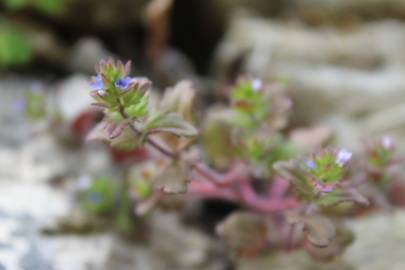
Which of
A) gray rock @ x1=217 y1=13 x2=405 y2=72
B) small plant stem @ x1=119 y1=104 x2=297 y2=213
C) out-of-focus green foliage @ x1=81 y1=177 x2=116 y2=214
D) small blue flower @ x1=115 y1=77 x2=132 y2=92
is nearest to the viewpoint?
small blue flower @ x1=115 y1=77 x2=132 y2=92

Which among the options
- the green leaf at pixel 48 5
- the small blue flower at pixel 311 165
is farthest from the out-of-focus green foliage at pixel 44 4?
the small blue flower at pixel 311 165

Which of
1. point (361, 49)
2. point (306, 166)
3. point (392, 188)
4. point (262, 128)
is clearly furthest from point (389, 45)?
point (306, 166)

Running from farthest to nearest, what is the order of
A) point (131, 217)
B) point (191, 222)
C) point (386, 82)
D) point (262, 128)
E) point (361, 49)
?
point (361, 49), point (386, 82), point (191, 222), point (131, 217), point (262, 128)

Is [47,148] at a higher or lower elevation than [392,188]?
higher

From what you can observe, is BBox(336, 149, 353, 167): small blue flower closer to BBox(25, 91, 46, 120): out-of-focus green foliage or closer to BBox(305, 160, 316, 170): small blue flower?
BBox(305, 160, 316, 170): small blue flower

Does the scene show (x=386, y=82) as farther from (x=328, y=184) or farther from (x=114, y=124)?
(x=114, y=124)

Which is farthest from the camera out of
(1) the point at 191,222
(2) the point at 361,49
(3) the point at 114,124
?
(2) the point at 361,49

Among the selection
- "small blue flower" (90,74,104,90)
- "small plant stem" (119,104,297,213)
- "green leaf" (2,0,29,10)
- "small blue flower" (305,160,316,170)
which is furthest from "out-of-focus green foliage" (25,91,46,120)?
"small blue flower" (305,160,316,170)
